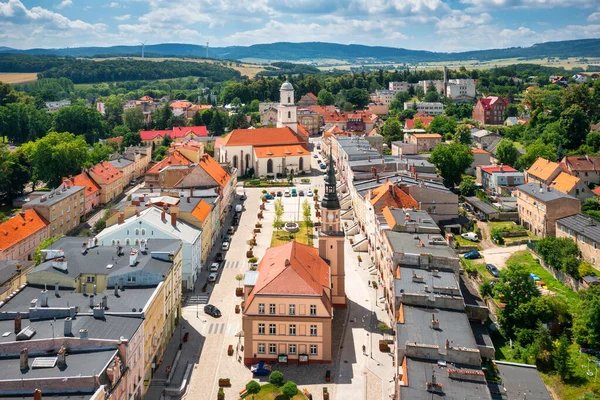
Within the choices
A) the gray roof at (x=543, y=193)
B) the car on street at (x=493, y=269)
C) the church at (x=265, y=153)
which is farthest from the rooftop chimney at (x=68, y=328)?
the church at (x=265, y=153)

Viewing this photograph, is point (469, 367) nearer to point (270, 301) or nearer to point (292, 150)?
point (270, 301)

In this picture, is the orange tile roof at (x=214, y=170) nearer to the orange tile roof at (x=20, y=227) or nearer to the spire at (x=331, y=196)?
the orange tile roof at (x=20, y=227)

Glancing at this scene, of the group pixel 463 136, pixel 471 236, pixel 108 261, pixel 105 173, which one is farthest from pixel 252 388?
pixel 463 136

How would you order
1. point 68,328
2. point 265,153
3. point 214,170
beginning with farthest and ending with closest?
1. point 265,153
2. point 214,170
3. point 68,328

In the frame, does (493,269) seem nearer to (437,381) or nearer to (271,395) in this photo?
(437,381)

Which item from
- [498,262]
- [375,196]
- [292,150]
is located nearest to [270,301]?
[375,196]

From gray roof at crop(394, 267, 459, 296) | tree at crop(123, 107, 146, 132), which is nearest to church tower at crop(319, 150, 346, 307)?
gray roof at crop(394, 267, 459, 296)
